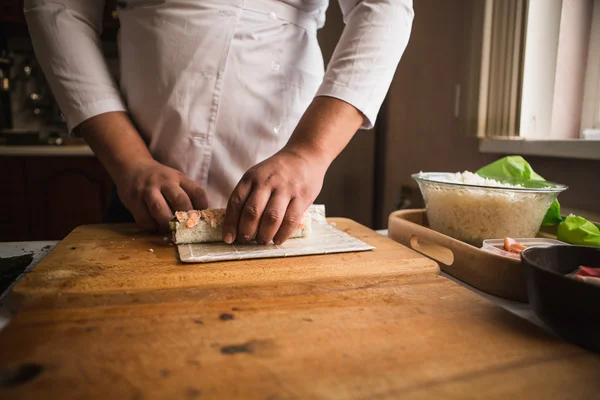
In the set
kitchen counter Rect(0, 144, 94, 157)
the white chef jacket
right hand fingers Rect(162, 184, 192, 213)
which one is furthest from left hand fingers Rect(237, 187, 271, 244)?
kitchen counter Rect(0, 144, 94, 157)

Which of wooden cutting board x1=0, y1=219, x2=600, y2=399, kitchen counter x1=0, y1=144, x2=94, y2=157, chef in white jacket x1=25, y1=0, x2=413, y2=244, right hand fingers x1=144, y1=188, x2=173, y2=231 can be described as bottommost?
wooden cutting board x1=0, y1=219, x2=600, y2=399

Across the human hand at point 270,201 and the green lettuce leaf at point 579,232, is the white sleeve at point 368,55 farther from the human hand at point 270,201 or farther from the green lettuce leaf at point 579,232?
the green lettuce leaf at point 579,232

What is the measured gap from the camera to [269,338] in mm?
381

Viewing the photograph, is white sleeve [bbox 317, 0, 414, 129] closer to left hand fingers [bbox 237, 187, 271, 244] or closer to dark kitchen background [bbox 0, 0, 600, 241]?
left hand fingers [bbox 237, 187, 271, 244]

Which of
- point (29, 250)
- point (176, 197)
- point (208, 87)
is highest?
point (208, 87)

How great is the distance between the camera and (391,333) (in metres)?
0.39

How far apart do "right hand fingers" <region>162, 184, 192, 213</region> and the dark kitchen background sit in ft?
2.78

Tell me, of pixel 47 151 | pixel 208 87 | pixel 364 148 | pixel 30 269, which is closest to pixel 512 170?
pixel 208 87

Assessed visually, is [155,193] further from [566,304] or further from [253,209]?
[566,304]

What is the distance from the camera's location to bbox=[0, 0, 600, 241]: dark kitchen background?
131cm

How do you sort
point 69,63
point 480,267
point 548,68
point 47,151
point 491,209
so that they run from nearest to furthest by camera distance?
point 480,267, point 491,209, point 69,63, point 548,68, point 47,151

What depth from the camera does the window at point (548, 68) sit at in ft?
3.45

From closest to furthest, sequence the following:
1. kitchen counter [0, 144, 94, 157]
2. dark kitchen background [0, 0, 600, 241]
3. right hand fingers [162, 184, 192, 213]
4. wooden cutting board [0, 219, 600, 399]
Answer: wooden cutting board [0, 219, 600, 399], right hand fingers [162, 184, 192, 213], dark kitchen background [0, 0, 600, 241], kitchen counter [0, 144, 94, 157]

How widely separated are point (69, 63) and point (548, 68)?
3.74 ft
